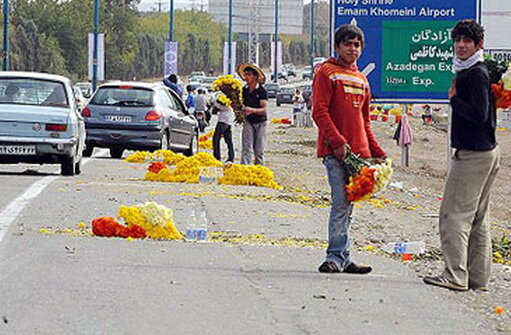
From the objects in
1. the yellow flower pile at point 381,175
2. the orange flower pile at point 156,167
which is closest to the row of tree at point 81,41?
the orange flower pile at point 156,167

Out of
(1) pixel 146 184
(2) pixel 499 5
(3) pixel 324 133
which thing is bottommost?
(1) pixel 146 184

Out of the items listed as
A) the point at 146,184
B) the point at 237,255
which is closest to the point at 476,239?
the point at 237,255

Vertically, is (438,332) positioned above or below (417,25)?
below

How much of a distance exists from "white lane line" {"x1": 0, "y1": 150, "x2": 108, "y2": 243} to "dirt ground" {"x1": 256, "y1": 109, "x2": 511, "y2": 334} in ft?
11.2

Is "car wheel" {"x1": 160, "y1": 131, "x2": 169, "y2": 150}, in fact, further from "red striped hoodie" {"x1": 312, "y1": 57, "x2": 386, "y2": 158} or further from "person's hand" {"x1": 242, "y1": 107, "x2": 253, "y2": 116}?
"red striped hoodie" {"x1": 312, "y1": 57, "x2": 386, "y2": 158}

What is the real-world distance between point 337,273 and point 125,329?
10.2 feet

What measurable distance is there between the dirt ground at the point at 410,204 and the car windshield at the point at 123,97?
294 centimetres

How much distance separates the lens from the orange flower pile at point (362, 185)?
10062mm

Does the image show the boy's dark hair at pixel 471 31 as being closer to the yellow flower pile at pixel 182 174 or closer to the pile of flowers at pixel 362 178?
the pile of flowers at pixel 362 178

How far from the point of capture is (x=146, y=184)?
18516 millimetres

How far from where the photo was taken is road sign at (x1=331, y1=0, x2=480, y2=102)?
26.5 metres

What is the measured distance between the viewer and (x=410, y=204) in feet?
63.9

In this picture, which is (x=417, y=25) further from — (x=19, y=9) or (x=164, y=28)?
(x=164, y=28)

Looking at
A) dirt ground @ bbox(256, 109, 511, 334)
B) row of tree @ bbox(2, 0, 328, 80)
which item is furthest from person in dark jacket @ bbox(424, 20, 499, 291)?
row of tree @ bbox(2, 0, 328, 80)
